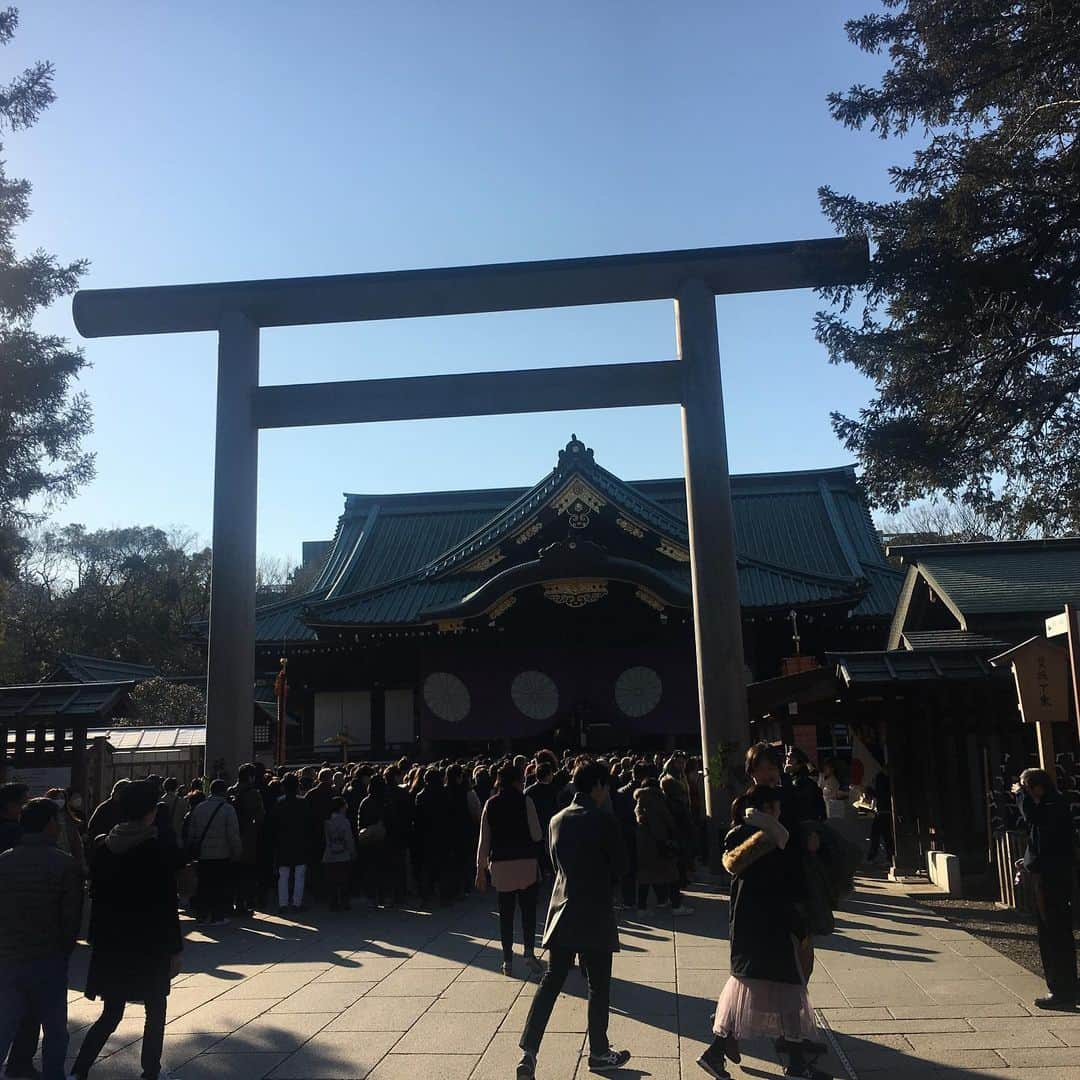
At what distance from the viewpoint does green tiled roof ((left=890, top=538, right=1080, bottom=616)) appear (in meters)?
11.9

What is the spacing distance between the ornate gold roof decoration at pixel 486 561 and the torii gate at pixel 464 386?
9.88 metres

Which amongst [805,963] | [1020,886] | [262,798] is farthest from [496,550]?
[805,963]

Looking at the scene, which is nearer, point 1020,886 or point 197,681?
point 1020,886

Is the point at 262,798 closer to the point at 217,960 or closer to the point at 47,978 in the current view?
the point at 217,960

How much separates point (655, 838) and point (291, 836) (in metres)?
4.02

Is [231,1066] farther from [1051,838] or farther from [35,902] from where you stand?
[1051,838]

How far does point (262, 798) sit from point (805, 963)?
7334 millimetres

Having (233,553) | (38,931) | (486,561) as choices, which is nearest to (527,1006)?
(38,931)

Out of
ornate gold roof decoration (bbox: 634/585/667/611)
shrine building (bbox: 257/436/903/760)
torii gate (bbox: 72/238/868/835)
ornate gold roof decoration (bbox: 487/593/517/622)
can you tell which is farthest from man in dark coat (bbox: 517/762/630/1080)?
ornate gold roof decoration (bbox: 487/593/517/622)

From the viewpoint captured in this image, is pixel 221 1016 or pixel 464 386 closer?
pixel 221 1016

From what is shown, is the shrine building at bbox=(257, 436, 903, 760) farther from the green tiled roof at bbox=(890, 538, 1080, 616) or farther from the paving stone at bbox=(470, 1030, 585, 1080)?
the paving stone at bbox=(470, 1030, 585, 1080)

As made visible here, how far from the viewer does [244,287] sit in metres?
12.8

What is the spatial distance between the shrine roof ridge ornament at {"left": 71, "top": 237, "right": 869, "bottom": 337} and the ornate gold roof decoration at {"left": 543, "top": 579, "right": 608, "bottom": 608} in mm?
8390

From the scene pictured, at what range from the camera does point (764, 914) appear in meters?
4.99
